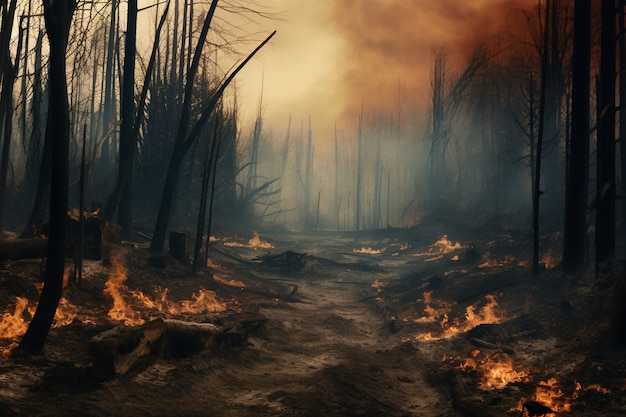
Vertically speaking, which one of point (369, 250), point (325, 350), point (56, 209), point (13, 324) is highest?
point (56, 209)

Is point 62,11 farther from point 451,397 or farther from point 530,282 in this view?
point 530,282

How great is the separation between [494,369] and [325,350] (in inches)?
130

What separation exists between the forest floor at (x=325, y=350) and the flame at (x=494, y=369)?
0.02m

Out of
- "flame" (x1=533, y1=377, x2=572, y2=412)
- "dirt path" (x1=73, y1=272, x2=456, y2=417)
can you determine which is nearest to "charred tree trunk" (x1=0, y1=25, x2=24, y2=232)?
"dirt path" (x1=73, y1=272, x2=456, y2=417)

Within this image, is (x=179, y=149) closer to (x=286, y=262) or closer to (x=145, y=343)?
(x=286, y=262)

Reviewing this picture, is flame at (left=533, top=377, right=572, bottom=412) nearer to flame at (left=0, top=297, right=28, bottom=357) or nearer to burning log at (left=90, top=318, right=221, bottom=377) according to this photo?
burning log at (left=90, top=318, right=221, bottom=377)

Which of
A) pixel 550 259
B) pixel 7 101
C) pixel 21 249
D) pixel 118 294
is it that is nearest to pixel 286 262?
pixel 550 259

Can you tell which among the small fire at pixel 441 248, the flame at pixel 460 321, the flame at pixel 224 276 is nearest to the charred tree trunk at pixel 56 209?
the flame at pixel 460 321

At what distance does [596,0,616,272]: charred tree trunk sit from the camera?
10484mm

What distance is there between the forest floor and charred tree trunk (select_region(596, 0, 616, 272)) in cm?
98

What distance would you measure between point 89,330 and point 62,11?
482 cm

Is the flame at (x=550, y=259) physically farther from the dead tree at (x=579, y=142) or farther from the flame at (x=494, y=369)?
the flame at (x=494, y=369)

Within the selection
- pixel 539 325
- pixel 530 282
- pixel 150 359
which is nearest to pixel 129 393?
pixel 150 359

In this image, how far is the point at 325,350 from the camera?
946 cm
